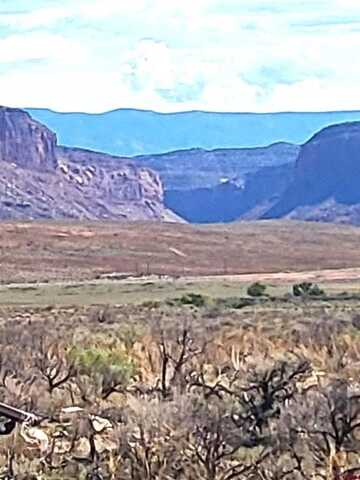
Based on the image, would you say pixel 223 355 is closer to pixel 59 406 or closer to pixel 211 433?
pixel 59 406

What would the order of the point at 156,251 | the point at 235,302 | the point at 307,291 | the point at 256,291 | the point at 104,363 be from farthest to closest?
the point at 156,251, the point at 256,291, the point at 307,291, the point at 235,302, the point at 104,363

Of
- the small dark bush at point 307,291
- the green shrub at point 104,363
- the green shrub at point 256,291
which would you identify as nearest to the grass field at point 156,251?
the green shrub at point 256,291

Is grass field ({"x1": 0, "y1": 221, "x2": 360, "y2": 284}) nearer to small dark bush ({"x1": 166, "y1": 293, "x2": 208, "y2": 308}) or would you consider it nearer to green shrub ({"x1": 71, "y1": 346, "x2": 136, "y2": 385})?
small dark bush ({"x1": 166, "y1": 293, "x2": 208, "y2": 308})

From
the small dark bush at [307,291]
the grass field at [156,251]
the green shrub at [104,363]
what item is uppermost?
the grass field at [156,251]

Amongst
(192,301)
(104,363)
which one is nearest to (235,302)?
(192,301)

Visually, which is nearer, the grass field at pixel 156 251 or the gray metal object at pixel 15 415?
the gray metal object at pixel 15 415

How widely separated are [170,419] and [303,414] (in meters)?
2.40

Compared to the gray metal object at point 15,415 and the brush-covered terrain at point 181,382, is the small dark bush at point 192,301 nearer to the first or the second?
the brush-covered terrain at point 181,382

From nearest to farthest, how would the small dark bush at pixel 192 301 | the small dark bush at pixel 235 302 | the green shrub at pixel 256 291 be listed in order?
the small dark bush at pixel 235 302, the small dark bush at pixel 192 301, the green shrub at pixel 256 291

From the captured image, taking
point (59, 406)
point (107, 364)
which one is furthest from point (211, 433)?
point (107, 364)

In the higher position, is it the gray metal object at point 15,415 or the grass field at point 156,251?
the grass field at point 156,251

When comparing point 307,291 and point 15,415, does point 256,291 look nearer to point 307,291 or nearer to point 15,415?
point 307,291

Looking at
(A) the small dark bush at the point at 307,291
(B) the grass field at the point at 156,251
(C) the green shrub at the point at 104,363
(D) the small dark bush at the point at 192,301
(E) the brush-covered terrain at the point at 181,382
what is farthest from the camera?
(B) the grass field at the point at 156,251

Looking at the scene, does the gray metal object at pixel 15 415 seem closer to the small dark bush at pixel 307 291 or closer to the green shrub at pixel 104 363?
the green shrub at pixel 104 363
